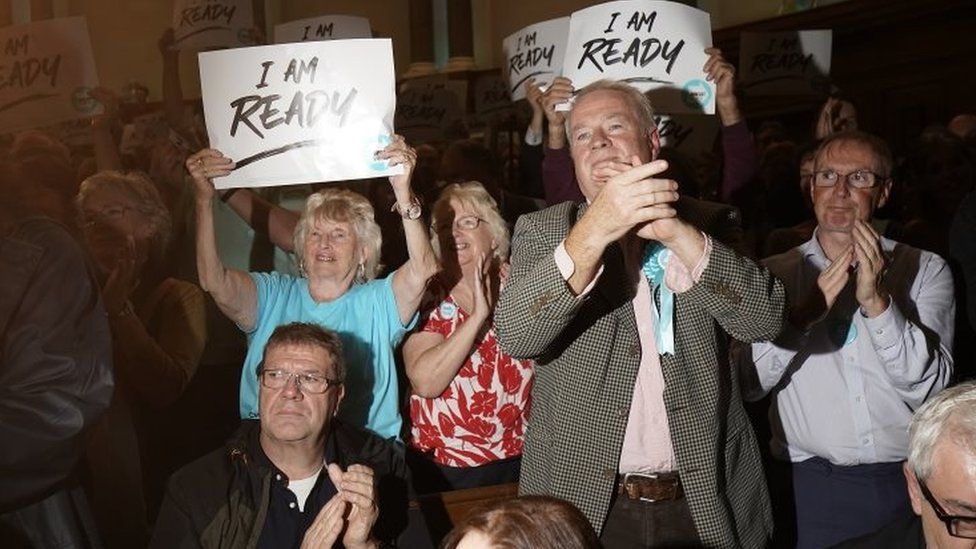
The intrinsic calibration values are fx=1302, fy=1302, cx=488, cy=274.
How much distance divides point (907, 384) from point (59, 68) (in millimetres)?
2776

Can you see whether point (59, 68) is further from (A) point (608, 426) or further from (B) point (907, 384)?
(B) point (907, 384)

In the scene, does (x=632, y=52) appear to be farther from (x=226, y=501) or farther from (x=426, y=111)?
(x=426, y=111)

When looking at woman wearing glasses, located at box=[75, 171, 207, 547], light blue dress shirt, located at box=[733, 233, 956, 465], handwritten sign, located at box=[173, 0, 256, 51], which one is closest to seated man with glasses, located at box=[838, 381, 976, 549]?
light blue dress shirt, located at box=[733, 233, 956, 465]

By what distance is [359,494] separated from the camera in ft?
9.59

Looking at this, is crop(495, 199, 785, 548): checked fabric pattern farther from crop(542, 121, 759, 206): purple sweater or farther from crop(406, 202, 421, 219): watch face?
crop(542, 121, 759, 206): purple sweater

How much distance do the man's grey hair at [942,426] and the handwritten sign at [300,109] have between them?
1694 mm

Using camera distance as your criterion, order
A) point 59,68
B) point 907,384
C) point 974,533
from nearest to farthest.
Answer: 1. point 974,533
2. point 907,384
3. point 59,68

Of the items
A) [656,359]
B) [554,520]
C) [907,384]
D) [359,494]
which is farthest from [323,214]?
[554,520]

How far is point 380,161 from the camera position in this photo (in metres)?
3.54

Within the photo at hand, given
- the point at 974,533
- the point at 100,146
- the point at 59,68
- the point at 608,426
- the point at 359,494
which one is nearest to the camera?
the point at 974,533

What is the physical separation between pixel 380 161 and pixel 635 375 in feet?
3.91

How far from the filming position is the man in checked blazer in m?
2.63

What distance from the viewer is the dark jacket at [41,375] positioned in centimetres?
287

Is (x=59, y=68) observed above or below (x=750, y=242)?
above
